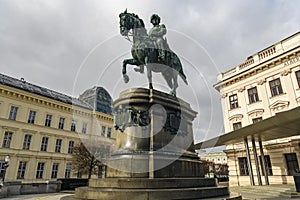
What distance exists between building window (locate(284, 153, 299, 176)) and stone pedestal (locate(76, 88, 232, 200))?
19.2 meters

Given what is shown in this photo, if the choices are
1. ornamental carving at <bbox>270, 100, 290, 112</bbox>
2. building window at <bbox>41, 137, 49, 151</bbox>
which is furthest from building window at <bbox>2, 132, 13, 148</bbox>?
ornamental carving at <bbox>270, 100, 290, 112</bbox>

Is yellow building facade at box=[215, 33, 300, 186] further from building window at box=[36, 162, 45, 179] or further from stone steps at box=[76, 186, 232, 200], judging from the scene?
building window at box=[36, 162, 45, 179]

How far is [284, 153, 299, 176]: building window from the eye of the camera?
22.6 metres

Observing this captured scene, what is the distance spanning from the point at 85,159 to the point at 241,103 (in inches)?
958

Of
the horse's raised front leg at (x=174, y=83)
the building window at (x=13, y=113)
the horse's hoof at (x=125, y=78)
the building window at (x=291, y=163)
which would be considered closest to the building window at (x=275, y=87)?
the building window at (x=291, y=163)

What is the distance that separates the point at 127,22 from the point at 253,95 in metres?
24.0

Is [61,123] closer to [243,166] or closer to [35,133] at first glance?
[35,133]

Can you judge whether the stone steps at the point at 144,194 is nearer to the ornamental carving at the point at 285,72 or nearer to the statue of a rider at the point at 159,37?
the statue of a rider at the point at 159,37

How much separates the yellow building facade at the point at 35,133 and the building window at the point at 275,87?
2231 cm

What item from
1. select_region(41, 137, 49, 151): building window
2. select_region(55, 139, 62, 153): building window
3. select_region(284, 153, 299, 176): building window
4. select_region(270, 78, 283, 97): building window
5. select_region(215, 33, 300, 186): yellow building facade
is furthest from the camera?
select_region(55, 139, 62, 153): building window

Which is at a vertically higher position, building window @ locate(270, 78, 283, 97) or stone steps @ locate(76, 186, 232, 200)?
building window @ locate(270, 78, 283, 97)

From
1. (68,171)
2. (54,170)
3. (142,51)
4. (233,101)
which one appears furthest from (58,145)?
(142,51)

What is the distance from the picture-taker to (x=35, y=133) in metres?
33.7

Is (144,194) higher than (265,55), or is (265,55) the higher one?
(265,55)
